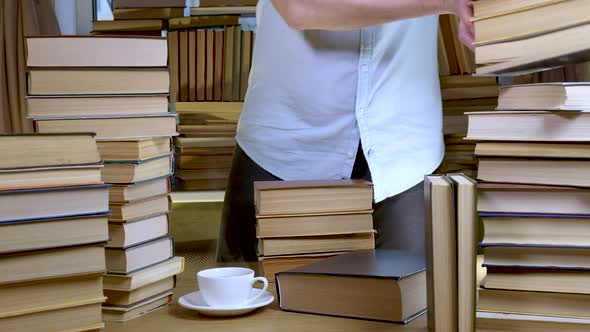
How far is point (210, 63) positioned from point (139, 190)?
112 inches

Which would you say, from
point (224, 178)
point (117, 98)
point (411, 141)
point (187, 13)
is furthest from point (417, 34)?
point (187, 13)

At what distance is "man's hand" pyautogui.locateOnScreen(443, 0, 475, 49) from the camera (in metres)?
1.06

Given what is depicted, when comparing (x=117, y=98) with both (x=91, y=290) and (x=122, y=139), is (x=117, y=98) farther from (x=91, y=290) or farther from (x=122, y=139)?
(x=91, y=290)

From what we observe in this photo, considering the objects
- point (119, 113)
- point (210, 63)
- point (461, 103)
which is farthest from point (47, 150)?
point (210, 63)

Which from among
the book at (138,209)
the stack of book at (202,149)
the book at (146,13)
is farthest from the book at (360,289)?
the book at (146,13)

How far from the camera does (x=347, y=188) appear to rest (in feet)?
4.64

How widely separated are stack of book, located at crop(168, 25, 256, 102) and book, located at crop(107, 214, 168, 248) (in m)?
2.72

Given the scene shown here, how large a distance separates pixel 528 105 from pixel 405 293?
0.30 meters

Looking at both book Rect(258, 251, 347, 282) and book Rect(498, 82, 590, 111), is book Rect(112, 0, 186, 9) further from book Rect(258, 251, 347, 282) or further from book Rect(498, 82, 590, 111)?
book Rect(498, 82, 590, 111)

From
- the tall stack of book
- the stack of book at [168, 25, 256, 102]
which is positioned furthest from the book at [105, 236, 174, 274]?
the stack of book at [168, 25, 256, 102]

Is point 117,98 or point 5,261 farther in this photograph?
point 117,98

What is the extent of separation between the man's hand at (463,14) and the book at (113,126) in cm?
46

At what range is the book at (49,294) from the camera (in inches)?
36.5

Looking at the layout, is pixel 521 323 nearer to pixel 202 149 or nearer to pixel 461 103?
pixel 461 103
